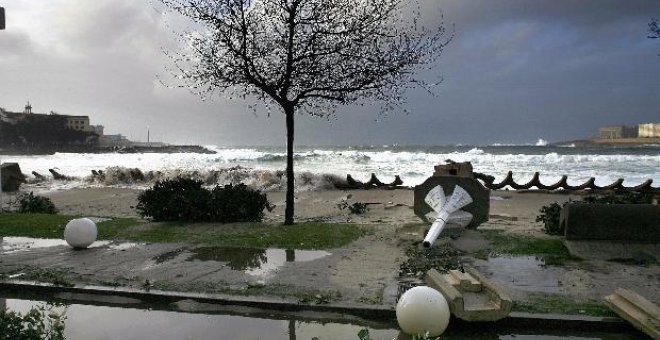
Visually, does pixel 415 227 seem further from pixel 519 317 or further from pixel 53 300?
pixel 53 300

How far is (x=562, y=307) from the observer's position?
21.4ft

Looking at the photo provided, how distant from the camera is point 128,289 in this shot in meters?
7.19

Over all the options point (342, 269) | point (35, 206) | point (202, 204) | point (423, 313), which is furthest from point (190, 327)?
point (35, 206)

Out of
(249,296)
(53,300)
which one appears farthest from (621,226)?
(53,300)

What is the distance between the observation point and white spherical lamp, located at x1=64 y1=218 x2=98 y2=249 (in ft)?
31.5

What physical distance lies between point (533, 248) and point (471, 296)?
11.1 feet

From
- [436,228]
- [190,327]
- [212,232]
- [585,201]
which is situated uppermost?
[585,201]

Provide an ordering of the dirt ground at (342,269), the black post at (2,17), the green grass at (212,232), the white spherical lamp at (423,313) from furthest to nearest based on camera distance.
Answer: the black post at (2,17)
the green grass at (212,232)
the dirt ground at (342,269)
the white spherical lamp at (423,313)

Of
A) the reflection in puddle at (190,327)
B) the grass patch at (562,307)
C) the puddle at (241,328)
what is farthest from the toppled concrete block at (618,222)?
the reflection in puddle at (190,327)

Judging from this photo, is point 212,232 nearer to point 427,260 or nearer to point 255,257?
point 255,257

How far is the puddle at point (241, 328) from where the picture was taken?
5875 mm

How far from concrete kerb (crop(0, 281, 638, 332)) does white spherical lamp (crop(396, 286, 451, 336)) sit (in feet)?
2.14

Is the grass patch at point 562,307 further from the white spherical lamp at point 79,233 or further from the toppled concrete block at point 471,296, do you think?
the white spherical lamp at point 79,233

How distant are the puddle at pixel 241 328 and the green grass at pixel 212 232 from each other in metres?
3.54
